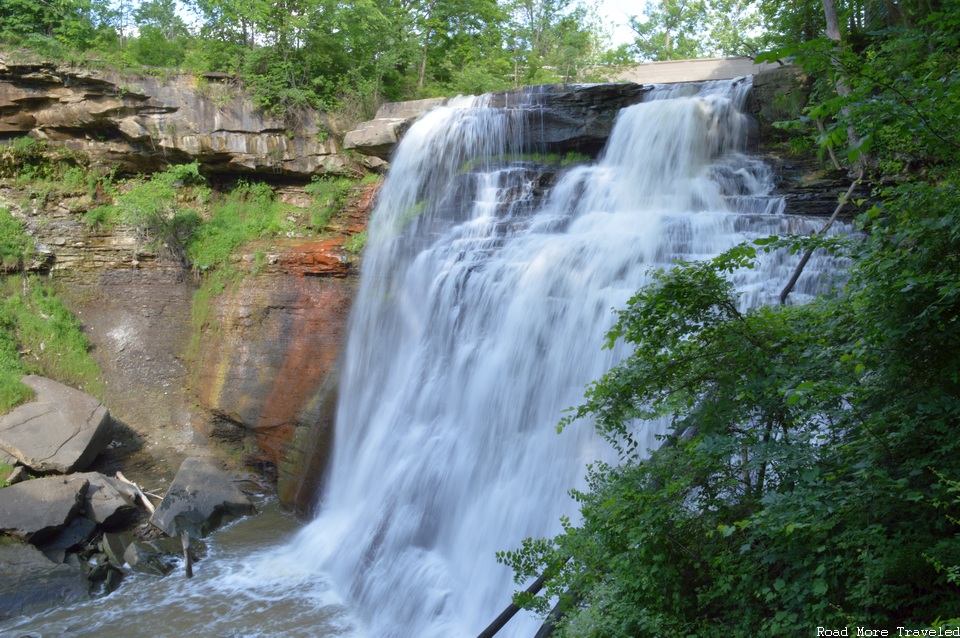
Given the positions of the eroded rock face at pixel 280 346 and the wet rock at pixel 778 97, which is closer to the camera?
the wet rock at pixel 778 97

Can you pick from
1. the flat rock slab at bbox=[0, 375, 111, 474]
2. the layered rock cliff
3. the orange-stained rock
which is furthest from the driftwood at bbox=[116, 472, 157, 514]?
the orange-stained rock

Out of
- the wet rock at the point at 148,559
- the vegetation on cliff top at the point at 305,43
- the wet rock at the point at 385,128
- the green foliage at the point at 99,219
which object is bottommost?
the wet rock at the point at 148,559

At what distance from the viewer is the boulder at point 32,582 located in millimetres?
9477

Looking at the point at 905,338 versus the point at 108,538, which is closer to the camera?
the point at 905,338

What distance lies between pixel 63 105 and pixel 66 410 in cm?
736

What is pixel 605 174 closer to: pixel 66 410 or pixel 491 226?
pixel 491 226

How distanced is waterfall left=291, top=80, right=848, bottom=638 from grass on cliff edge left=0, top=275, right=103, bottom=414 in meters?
6.40

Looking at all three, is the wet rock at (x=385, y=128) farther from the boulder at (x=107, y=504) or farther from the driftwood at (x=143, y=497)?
the boulder at (x=107, y=504)

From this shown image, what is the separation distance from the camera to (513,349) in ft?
32.9

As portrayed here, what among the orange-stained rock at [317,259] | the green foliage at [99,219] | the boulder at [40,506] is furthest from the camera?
the green foliage at [99,219]

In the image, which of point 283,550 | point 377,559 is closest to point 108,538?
point 283,550

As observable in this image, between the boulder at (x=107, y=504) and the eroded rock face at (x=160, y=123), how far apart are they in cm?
784

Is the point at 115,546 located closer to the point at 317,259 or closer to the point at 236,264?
the point at 317,259

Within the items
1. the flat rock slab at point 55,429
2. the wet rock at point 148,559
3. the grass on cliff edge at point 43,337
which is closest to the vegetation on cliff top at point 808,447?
the wet rock at point 148,559
